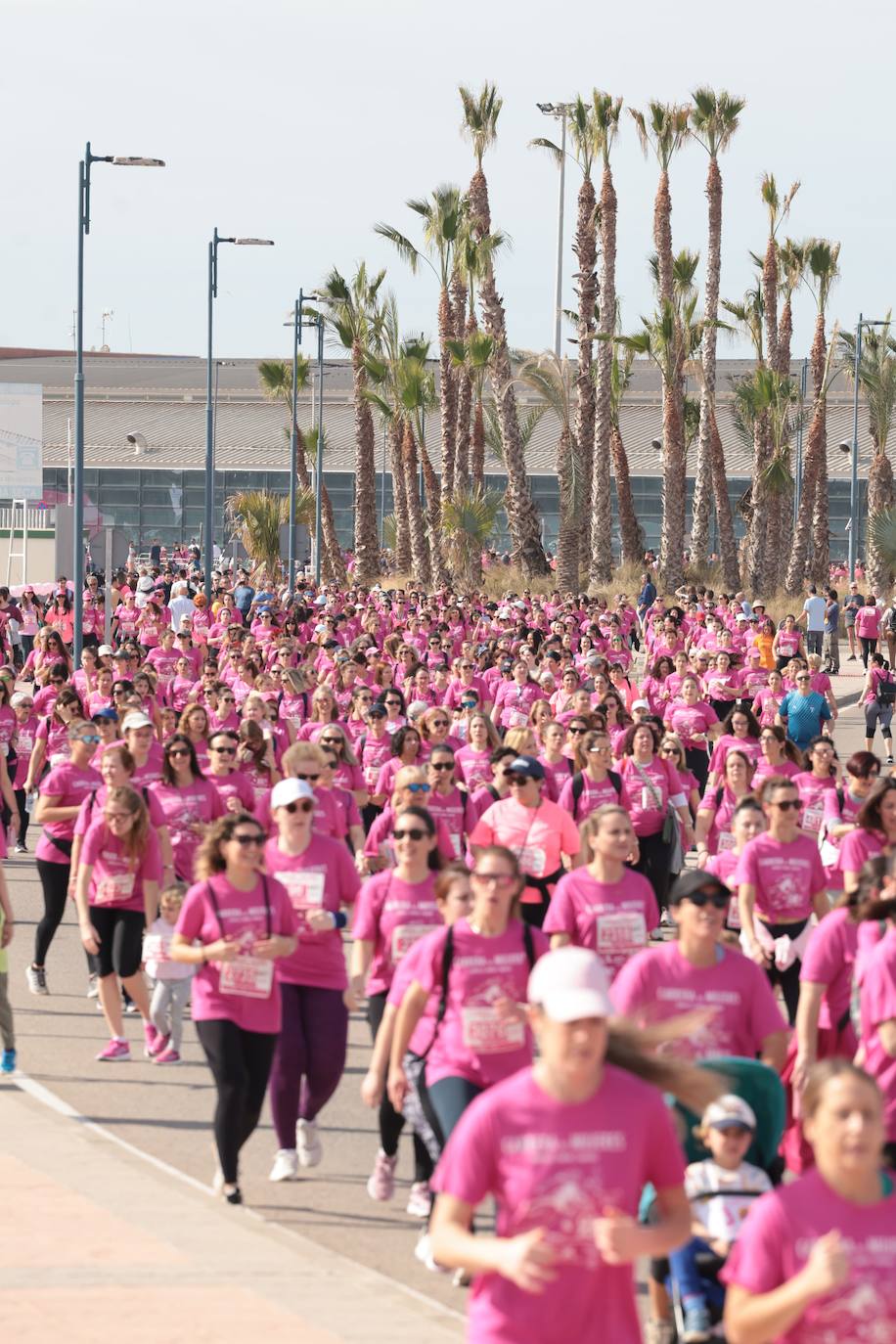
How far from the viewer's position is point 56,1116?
9.61m

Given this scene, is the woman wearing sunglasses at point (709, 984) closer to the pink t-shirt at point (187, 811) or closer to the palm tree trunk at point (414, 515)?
the pink t-shirt at point (187, 811)

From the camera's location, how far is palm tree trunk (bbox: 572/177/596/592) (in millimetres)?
51969

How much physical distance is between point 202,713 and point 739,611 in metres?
21.7

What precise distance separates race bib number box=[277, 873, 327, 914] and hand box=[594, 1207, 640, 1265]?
14.2ft

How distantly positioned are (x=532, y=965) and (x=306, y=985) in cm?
163

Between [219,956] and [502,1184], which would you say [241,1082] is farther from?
[502,1184]

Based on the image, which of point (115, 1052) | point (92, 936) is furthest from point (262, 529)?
point (92, 936)

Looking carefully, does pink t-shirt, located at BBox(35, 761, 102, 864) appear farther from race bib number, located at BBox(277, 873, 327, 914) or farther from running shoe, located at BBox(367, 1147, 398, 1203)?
running shoe, located at BBox(367, 1147, 398, 1203)

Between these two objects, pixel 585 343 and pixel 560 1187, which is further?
pixel 585 343

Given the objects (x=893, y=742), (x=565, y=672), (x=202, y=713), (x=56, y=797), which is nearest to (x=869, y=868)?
(x=56, y=797)

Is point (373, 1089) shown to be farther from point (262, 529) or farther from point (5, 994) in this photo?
point (262, 529)

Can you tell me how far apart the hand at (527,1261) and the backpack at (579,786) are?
8007 mm

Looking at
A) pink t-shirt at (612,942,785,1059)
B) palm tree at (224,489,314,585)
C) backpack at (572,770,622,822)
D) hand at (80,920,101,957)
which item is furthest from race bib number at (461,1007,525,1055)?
palm tree at (224,489,314,585)

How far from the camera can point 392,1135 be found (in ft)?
27.8
